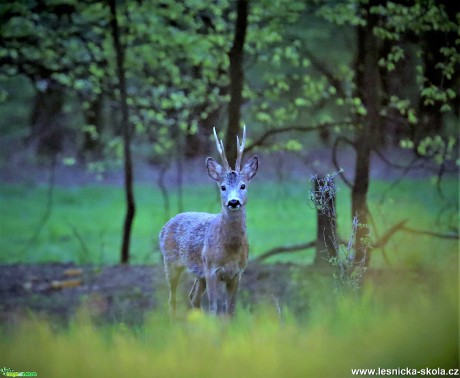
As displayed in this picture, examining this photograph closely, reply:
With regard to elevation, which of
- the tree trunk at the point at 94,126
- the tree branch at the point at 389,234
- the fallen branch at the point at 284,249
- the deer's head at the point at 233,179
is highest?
the tree trunk at the point at 94,126

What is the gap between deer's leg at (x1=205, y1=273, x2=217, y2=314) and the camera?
449 cm

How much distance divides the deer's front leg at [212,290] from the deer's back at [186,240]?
0.49 ft

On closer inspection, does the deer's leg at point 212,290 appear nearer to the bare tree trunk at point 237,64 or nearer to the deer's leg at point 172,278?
the deer's leg at point 172,278

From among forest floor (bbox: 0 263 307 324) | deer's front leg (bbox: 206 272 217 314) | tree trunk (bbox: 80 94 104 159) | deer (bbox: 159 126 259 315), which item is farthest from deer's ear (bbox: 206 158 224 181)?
tree trunk (bbox: 80 94 104 159)

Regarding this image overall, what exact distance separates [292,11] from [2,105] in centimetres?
372

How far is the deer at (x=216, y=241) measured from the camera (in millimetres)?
4328

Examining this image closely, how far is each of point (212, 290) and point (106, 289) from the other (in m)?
2.31

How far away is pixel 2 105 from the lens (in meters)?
9.12

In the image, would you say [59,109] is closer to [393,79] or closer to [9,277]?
[9,277]

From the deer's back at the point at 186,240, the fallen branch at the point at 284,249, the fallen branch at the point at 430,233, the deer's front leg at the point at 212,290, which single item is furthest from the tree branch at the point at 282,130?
the deer's front leg at the point at 212,290

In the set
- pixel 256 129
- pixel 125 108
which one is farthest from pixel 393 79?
pixel 125 108

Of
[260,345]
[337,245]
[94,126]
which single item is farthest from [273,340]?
[94,126]

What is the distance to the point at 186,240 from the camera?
15.8ft

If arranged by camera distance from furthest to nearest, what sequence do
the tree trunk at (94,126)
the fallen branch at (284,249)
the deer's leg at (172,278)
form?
1. the tree trunk at (94,126)
2. the fallen branch at (284,249)
3. the deer's leg at (172,278)
